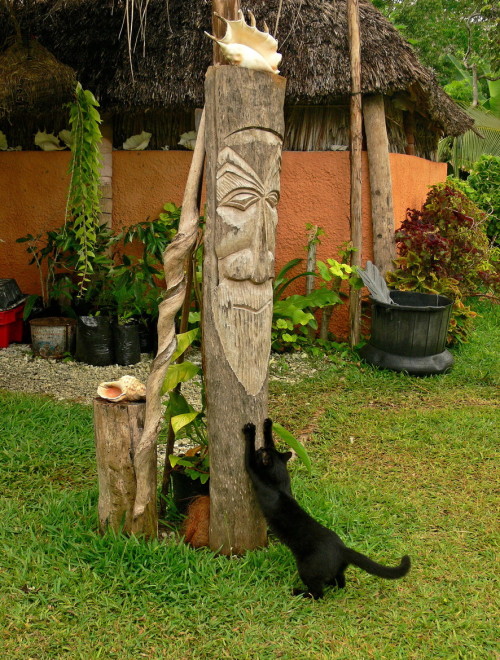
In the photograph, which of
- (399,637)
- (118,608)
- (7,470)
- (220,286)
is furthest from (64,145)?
(399,637)

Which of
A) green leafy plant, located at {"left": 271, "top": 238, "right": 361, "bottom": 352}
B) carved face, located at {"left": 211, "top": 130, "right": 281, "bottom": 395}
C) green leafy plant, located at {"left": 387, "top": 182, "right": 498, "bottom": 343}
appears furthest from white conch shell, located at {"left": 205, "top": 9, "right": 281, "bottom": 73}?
green leafy plant, located at {"left": 387, "top": 182, "right": 498, "bottom": 343}

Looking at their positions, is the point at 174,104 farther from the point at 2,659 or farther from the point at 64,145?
the point at 2,659

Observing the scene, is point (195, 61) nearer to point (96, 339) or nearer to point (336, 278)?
point (336, 278)

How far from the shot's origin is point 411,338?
564 cm

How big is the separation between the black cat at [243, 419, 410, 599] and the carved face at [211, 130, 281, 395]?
30 cm

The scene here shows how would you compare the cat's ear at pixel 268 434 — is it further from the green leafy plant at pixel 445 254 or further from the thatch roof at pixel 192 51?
the thatch roof at pixel 192 51

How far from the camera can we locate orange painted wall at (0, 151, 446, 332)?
6297 millimetres

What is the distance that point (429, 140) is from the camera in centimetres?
804

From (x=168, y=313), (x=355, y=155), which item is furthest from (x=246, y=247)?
(x=355, y=155)

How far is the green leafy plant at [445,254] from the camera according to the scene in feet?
20.3

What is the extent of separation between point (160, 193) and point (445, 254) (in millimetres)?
2916

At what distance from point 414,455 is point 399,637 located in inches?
71.2

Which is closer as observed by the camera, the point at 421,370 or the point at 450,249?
the point at 421,370

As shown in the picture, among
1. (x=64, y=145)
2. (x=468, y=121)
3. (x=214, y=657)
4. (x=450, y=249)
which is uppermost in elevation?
(x=468, y=121)
